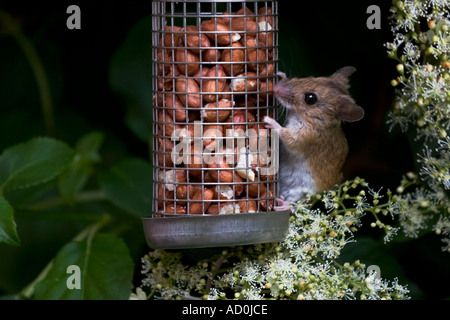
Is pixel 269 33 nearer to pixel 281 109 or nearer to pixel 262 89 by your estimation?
pixel 262 89

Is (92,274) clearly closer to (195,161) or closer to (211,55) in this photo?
(195,161)

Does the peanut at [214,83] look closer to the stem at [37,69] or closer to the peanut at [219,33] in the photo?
the peanut at [219,33]

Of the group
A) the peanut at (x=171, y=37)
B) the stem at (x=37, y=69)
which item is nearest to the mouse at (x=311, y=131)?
the peanut at (x=171, y=37)

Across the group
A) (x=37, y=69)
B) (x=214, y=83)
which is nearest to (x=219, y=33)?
(x=214, y=83)

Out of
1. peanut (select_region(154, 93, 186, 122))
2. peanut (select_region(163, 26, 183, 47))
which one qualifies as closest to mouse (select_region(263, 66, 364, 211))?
peanut (select_region(154, 93, 186, 122))

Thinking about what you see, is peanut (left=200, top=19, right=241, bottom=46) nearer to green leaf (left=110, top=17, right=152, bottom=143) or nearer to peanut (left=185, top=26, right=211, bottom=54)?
peanut (left=185, top=26, right=211, bottom=54)

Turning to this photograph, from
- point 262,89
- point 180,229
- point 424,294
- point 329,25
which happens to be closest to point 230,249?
point 180,229
